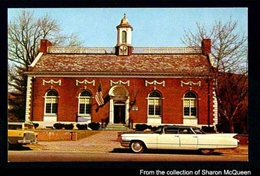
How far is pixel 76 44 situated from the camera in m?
8.63

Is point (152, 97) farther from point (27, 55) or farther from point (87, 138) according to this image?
point (27, 55)

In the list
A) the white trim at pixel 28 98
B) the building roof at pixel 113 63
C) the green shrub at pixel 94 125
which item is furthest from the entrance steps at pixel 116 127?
the white trim at pixel 28 98

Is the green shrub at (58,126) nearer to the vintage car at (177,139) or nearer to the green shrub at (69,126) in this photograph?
the green shrub at (69,126)

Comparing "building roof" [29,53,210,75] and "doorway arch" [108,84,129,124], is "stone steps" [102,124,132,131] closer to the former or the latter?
"doorway arch" [108,84,129,124]

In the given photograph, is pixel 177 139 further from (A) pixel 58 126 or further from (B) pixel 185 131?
(A) pixel 58 126

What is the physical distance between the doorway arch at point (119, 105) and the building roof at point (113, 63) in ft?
1.36

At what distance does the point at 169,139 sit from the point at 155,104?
1.14 m

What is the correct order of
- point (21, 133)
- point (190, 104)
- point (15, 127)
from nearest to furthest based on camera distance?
1. point (15, 127)
2. point (21, 133)
3. point (190, 104)

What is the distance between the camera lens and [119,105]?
29.2 feet

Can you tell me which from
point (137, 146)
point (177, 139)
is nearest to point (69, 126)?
point (137, 146)

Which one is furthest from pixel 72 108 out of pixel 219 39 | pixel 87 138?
pixel 219 39

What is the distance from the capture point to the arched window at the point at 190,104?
29.0ft

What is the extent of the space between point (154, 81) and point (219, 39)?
1849 mm
